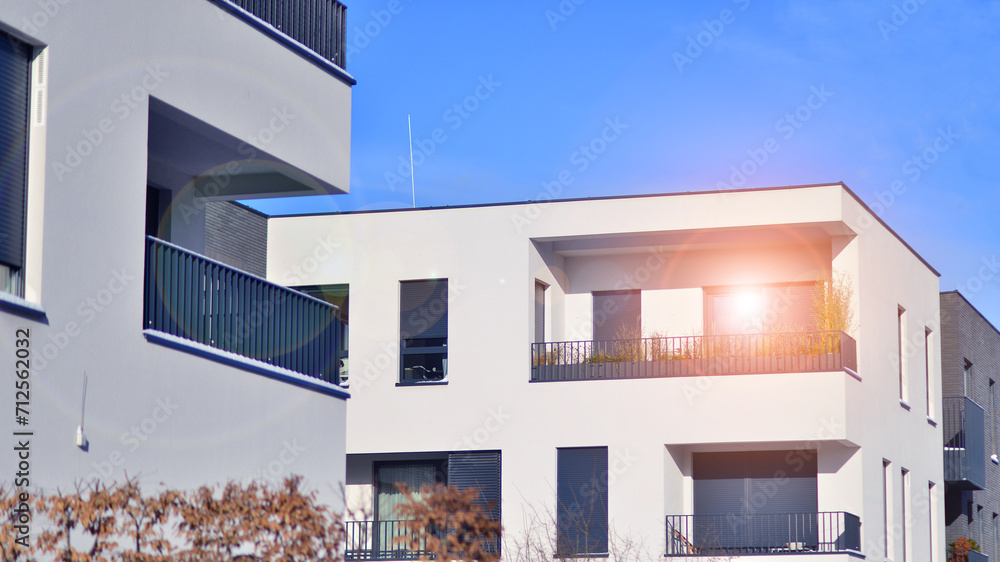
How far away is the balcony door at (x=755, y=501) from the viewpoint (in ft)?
80.0

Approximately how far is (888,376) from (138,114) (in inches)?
712

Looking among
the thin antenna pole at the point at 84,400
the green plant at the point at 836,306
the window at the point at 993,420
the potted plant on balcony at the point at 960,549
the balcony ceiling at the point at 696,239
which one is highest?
the balcony ceiling at the point at 696,239

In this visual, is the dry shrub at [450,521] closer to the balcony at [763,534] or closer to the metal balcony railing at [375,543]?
the balcony at [763,534]

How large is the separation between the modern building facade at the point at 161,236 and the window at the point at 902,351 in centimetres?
1550

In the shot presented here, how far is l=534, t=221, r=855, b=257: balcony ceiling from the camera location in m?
25.3

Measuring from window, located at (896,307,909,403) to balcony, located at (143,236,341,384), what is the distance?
15.4 meters

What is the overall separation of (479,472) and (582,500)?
6.20ft

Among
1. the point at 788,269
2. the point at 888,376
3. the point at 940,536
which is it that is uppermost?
the point at 788,269

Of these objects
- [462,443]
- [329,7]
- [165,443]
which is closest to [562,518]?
[462,443]

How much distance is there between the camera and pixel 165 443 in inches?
465

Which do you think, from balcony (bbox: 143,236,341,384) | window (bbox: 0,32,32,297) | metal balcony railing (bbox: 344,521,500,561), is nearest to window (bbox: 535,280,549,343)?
metal balcony railing (bbox: 344,521,500,561)

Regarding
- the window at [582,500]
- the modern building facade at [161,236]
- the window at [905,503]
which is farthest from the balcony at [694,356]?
the modern building facade at [161,236]

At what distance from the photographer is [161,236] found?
1465cm

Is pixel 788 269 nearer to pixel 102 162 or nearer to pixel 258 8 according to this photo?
pixel 258 8
